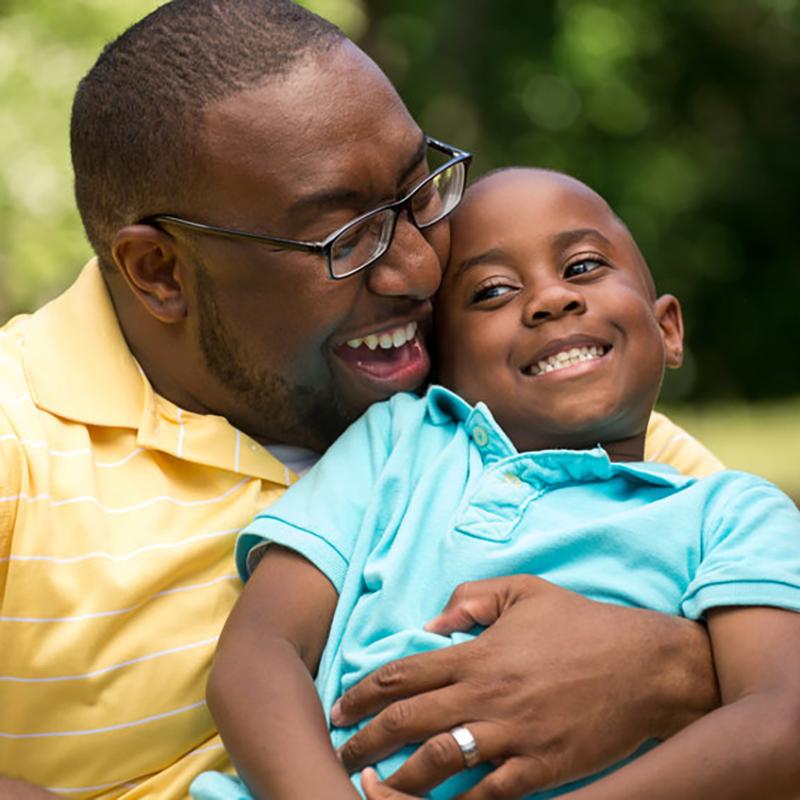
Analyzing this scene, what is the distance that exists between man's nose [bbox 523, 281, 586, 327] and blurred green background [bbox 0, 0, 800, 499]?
10.9m

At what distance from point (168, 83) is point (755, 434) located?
11.3m

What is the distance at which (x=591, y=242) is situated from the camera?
3004 millimetres

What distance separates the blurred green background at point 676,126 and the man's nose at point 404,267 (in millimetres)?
10904

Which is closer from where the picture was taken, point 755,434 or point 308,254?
point 308,254

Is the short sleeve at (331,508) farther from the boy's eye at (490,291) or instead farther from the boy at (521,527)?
the boy's eye at (490,291)

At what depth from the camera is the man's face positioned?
2.87m

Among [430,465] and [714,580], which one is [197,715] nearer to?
[430,465]

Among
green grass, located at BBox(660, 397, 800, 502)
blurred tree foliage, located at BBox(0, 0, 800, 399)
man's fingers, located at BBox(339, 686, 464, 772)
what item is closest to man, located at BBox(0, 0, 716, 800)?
man's fingers, located at BBox(339, 686, 464, 772)

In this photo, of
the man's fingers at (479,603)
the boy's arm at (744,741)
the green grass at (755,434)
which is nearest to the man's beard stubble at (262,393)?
the man's fingers at (479,603)

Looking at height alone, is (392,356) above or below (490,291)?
below

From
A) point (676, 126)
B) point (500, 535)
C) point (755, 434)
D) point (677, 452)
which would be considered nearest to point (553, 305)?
point (500, 535)

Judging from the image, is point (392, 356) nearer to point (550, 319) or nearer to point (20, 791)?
point (550, 319)

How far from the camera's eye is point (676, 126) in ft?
56.2

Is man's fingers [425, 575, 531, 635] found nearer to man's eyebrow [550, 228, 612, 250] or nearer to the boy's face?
the boy's face
